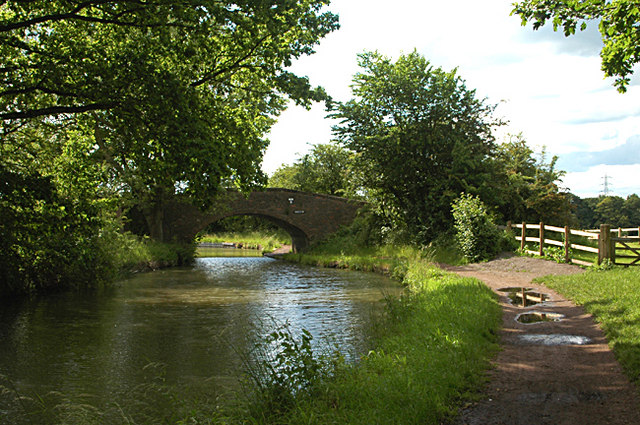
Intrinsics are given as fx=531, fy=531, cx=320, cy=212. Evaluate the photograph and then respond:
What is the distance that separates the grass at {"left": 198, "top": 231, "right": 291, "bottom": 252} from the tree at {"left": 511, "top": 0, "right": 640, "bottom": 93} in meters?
34.9

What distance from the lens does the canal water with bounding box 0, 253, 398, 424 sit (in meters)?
6.17

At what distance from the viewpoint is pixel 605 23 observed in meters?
8.86

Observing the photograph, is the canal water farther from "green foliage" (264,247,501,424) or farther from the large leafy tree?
the large leafy tree

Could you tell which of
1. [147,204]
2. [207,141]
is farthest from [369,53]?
[207,141]

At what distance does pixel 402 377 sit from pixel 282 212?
84.7 feet

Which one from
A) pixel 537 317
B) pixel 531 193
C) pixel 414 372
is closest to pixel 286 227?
pixel 531 193

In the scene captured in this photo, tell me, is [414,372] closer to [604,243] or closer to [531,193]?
[604,243]

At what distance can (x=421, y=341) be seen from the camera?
7.01 metres

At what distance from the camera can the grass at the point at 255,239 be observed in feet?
149

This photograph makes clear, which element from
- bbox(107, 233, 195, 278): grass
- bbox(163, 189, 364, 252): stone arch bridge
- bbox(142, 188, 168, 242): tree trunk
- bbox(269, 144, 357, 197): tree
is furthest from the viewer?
bbox(269, 144, 357, 197): tree

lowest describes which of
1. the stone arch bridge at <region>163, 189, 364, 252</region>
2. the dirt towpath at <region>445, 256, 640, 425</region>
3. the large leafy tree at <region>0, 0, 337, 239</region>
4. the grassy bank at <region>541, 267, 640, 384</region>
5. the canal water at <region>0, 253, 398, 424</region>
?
the canal water at <region>0, 253, 398, 424</region>

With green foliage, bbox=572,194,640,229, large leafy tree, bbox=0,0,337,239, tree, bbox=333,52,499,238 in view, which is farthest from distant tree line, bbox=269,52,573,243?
green foliage, bbox=572,194,640,229

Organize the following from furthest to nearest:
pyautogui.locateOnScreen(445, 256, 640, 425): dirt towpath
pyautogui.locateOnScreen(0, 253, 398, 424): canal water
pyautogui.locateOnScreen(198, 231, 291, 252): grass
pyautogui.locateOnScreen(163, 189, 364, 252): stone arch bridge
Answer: pyautogui.locateOnScreen(198, 231, 291, 252): grass, pyautogui.locateOnScreen(163, 189, 364, 252): stone arch bridge, pyautogui.locateOnScreen(0, 253, 398, 424): canal water, pyautogui.locateOnScreen(445, 256, 640, 425): dirt towpath

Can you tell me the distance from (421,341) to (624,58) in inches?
243
